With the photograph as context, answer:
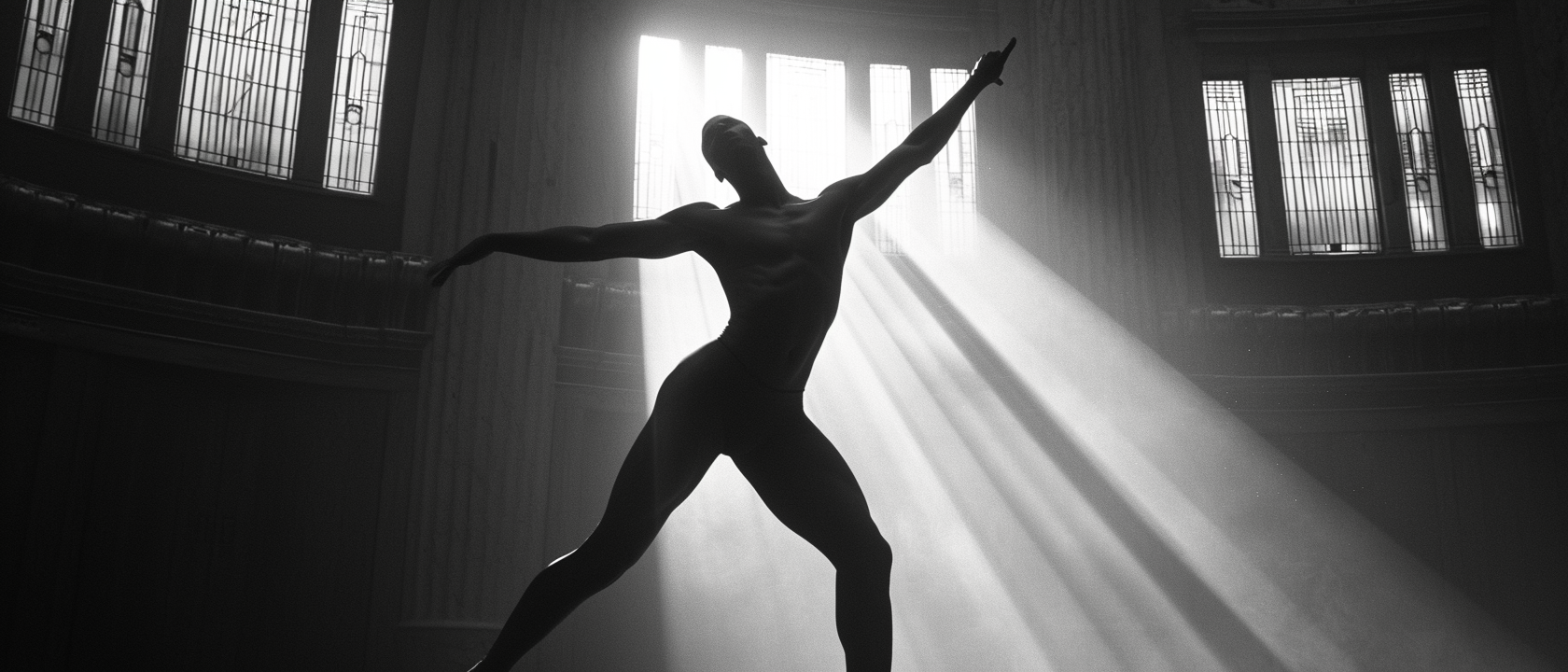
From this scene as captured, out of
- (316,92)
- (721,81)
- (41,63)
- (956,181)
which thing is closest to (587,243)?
(41,63)

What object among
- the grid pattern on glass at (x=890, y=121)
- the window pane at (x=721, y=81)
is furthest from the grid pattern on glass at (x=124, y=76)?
the grid pattern on glass at (x=890, y=121)

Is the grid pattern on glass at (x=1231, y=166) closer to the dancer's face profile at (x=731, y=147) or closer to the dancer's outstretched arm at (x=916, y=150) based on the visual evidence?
the dancer's outstretched arm at (x=916, y=150)

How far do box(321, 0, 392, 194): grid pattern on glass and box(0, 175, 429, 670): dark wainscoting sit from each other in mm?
836

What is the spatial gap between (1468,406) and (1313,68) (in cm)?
345

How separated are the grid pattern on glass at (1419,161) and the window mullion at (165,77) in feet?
33.9

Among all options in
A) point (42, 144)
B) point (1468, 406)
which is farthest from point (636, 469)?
point (1468, 406)

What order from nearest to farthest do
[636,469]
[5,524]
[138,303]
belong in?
[636,469]
[5,524]
[138,303]

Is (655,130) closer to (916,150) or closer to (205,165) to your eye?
(205,165)

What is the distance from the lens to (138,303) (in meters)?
9.02

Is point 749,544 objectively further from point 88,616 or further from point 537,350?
point 88,616

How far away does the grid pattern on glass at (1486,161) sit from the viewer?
37.3 ft

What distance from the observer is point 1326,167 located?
38.6 ft

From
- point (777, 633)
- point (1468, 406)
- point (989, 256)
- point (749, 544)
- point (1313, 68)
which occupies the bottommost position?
point (777, 633)

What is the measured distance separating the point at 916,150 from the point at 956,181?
848 centimetres
